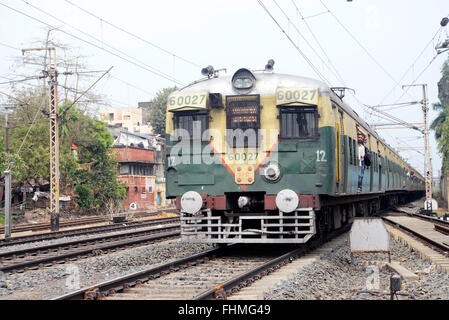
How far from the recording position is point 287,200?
9.81m

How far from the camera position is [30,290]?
761cm

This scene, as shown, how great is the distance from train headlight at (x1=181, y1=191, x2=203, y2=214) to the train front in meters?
0.02

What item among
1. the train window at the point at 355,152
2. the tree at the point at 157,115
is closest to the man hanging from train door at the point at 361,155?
the train window at the point at 355,152

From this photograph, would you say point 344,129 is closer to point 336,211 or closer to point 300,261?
point 336,211

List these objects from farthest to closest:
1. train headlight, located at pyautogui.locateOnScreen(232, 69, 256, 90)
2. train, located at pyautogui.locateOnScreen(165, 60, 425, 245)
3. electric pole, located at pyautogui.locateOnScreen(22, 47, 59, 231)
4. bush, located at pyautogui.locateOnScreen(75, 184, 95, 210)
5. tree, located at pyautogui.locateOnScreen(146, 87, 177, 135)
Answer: tree, located at pyautogui.locateOnScreen(146, 87, 177, 135) → bush, located at pyautogui.locateOnScreen(75, 184, 95, 210) → electric pole, located at pyautogui.locateOnScreen(22, 47, 59, 231) → train headlight, located at pyautogui.locateOnScreen(232, 69, 256, 90) → train, located at pyautogui.locateOnScreen(165, 60, 425, 245)

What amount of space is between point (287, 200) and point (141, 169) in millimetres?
36851

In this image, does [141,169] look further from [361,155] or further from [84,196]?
[361,155]

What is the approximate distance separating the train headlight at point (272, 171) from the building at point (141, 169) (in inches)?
1257

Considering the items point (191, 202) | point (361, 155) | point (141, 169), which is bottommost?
point (191, 202)

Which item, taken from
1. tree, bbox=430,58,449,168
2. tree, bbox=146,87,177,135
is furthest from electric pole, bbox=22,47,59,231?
tree, bbox=430,58,449,168

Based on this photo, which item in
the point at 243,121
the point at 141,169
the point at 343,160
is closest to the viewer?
the point at 243,121

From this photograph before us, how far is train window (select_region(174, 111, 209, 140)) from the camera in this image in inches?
415

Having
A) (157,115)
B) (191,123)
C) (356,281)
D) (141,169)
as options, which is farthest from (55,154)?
(157,115)

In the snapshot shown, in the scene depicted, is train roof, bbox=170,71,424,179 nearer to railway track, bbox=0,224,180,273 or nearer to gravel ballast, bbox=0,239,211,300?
gravel ballast, bbox=0,239,211,300
